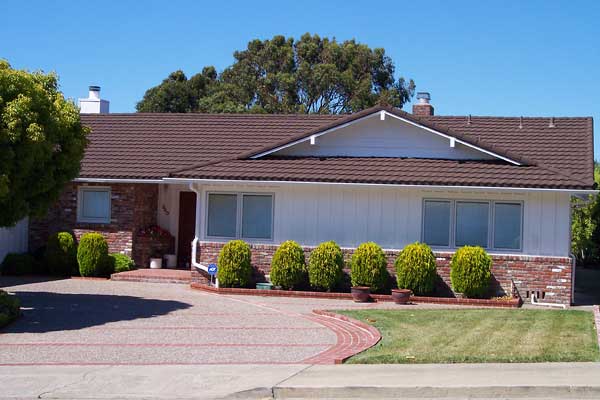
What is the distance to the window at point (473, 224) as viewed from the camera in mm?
20953

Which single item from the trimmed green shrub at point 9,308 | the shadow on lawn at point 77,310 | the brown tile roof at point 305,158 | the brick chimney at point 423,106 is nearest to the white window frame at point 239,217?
the brown tile roof at point 305,158

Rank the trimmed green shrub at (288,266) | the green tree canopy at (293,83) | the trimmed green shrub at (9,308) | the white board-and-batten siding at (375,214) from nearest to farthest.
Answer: the trimmed green shrub at (9,308)
the white board-and-batten siding at (375,214)
the trimmed green shrub at (288,266)
the green tree canopy at (293,83)

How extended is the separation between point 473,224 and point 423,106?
7800 mm

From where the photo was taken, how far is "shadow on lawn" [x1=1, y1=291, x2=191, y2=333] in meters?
15.7

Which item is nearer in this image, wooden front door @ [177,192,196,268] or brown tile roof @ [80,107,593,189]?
brown tile roof @ [80,107,593,189]

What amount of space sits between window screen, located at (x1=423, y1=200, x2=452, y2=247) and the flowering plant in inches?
323

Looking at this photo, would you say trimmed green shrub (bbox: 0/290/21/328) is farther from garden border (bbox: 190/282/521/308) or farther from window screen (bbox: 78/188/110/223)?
window screen (bbox: 78/188/110/223)

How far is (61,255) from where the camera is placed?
A: 78.9 feet

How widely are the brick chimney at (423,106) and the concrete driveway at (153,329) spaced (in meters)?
10.1

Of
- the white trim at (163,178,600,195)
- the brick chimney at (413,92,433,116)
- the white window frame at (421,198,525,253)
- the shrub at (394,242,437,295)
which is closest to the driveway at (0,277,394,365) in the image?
the shrub at (394,242,437,295)

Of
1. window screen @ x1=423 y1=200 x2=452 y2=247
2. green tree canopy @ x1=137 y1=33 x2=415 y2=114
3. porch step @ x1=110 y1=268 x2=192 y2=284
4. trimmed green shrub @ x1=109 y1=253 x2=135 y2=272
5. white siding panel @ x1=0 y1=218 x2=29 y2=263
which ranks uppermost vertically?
green tree canopy @ x1=137 y1=33 x2=415 y2=114

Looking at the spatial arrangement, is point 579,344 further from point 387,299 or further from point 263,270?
point 263,270

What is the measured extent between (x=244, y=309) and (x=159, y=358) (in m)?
5.76

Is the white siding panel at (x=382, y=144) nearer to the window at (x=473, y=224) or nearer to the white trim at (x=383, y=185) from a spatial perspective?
the window at (x=473, y=224)
